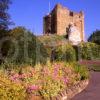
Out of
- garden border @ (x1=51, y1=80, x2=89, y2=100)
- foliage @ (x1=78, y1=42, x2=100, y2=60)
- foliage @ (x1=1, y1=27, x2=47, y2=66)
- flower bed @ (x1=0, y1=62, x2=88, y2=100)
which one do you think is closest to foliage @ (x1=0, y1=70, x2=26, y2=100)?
flower bed @ (x1=0, y1=62, x2=88, y2=100)

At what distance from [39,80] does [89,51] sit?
2408cm

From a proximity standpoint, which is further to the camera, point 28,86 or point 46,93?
point 46,93

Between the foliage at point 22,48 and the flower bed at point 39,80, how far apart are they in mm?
1065

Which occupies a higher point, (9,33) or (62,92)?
(9,33)

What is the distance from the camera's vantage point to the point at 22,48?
15.6 metres

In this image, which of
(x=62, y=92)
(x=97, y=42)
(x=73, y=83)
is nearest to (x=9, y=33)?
(x=73, y=83)

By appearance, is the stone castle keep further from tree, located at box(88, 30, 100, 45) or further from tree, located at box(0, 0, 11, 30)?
tree, located at box(0, 0, 11, 30)

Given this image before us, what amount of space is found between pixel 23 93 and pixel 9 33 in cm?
789

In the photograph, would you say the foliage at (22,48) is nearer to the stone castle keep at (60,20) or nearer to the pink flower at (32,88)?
the pink flower at (32,88)

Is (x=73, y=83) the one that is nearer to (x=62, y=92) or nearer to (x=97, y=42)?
(x=62, y=92)

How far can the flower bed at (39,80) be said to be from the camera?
1089 cm

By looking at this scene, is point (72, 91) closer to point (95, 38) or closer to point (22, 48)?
point (22, 48)

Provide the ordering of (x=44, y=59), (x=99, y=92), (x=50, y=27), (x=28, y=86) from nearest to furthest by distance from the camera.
→ 1. (x=28, y=86)
2. (x=99, y=92)
3. (x=44, y=59)
4. (x=50, y=27)

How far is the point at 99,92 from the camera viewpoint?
15.0 metres
